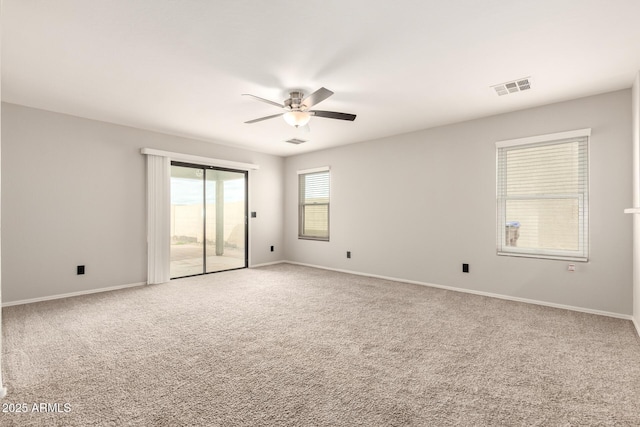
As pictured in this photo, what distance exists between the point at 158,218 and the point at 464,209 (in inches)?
197

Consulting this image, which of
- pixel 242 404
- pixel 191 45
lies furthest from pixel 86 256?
pixel 242 404

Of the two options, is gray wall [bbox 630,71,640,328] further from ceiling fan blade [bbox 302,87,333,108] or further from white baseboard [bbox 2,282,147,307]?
white baseboard [bbox 2,282,147,307]

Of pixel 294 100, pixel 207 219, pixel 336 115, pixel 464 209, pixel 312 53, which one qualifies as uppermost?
pixel 312 53

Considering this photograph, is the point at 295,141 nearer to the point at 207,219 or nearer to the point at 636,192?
the point at 207,219

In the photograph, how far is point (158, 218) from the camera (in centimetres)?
527

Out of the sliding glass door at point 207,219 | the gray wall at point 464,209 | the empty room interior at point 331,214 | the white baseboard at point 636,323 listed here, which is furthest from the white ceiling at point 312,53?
the white baseboard at point 636,323

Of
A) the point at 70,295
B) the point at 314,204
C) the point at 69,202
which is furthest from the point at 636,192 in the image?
the point at 70,295

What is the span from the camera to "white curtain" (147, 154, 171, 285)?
17.0 ft

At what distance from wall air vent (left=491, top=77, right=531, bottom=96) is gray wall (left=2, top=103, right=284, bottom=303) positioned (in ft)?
16.6

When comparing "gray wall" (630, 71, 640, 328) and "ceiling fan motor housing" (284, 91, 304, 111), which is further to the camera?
"ceiling fan motor housing" (284, 91, 304, 111)

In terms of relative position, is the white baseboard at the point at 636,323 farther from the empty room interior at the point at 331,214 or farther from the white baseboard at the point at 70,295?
the white baseboard at the point at 70,295

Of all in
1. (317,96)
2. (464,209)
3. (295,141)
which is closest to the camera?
(317,96)

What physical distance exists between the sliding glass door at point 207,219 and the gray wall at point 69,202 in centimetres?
53

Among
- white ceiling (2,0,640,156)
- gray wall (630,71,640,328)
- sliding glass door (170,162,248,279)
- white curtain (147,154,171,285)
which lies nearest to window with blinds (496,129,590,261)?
gray wall (630,71,640,328)
